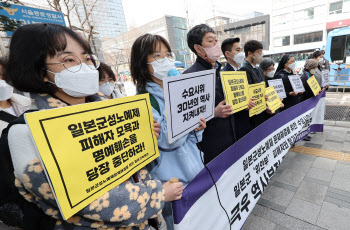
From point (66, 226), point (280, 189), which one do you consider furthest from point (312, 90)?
point (66, 226)

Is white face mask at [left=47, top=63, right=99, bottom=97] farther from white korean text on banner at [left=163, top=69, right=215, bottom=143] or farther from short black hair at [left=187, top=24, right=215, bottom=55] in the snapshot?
short black hair at [left=187, top=24, right=215, bottom=55]

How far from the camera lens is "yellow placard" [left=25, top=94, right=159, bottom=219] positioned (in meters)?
0.69

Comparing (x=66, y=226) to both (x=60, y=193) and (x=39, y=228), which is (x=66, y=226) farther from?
(x=60, y=193)

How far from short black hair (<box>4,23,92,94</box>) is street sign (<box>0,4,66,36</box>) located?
24.3 ft

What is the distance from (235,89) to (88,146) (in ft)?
5.64

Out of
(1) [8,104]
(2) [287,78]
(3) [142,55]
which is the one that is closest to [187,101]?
(3) [142,55]

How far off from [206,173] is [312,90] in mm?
3613

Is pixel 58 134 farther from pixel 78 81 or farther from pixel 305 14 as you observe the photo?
pixel 305 14

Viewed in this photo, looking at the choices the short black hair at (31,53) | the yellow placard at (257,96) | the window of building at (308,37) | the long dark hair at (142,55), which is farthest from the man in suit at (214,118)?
the window of building at (308,37)

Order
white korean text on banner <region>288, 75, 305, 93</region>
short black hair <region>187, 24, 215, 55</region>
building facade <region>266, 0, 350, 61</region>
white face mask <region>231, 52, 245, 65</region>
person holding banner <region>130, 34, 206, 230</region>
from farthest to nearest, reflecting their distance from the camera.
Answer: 1. building facade <region>266, 0, 350, 61</region>
2. white korean text on banner <region>288, 75, 305, 93</region>
3. white face mask <region>231, 52, 245, 65</region>
4. short black hair <region>187, 24, 215, 55</region>
5. person holding banner <region>130, 34, 206, 230</region>

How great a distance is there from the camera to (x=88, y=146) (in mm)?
828

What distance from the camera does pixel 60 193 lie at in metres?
0.71

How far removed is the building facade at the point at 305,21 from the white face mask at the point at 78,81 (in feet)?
88.8

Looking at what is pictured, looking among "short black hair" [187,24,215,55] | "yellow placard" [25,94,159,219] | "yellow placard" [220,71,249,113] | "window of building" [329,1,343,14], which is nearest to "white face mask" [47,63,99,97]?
"yellow placard" [25,94,159,219]
